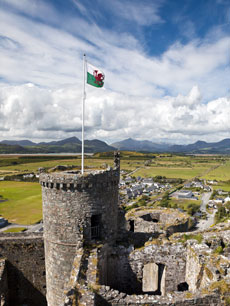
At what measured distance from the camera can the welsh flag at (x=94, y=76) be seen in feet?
40.8

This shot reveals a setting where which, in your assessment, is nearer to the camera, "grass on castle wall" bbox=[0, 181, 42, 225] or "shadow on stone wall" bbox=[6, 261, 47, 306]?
"shadow on stone wall" bbox=[6, 261, 47, 306]

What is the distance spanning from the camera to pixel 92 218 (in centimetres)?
1232

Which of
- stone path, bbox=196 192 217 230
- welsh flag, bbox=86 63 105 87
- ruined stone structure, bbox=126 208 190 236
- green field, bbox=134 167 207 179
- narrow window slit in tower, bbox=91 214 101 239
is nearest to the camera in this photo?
narrow window slit in tower, bbox=91 214 101 239

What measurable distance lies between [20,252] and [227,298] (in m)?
13.8

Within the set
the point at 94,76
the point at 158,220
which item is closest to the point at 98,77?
the point at 94,76

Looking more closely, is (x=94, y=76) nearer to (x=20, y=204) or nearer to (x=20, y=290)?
(x=20, y=290)

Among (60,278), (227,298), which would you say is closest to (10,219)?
(60,278)

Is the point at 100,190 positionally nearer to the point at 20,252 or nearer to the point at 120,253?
the point at 120,253

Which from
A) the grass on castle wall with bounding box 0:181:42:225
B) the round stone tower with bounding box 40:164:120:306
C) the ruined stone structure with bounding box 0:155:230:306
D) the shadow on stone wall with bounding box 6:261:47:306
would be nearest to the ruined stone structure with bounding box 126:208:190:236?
the ruined stone structure with bounding box 0:155:230:306

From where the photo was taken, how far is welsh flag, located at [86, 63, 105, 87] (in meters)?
12.4

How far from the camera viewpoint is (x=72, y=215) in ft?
37.1

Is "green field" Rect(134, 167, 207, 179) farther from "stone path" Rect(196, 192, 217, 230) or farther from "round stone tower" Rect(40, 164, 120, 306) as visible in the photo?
"round stone tower" Rect(40, 164, 120, 306)

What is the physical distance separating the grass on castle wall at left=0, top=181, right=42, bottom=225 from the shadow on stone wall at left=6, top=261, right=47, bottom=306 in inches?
1575

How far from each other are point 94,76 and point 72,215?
804cm
